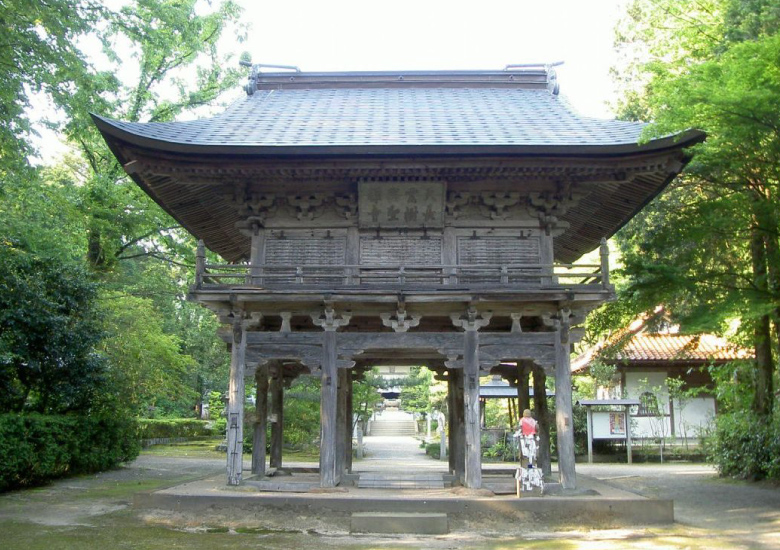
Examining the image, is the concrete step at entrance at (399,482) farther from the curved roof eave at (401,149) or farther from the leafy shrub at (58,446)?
the leafy shrub at (58,446)

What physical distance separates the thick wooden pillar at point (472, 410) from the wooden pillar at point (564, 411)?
4.98 ft

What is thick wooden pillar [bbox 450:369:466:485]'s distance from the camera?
14.5 metres

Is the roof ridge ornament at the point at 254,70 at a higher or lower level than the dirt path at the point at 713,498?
higher

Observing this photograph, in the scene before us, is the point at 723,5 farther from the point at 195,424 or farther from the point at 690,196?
the point at 195,424

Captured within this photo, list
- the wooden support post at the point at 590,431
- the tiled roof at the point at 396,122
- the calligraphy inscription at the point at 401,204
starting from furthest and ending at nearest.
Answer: the wooden support post at the point at 590,431 < the calligraphy inscription at the point at 401,204 < the tiled roof at the point at 396,122

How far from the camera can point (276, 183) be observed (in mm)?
12984

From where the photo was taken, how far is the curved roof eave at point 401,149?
11734 mm

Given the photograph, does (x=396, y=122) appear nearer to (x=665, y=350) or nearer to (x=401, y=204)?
(x=401, y=204)

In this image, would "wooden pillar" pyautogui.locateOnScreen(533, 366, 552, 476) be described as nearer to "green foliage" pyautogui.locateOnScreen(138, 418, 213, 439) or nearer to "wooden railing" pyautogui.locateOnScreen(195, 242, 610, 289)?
"wooden railing" pyautogui.locateOnScreen(195, 242, 610, 289)

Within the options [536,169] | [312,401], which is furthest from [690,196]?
[312,401]

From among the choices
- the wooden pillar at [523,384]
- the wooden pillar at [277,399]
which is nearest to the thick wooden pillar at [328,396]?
the wooden pillar at [277,399]

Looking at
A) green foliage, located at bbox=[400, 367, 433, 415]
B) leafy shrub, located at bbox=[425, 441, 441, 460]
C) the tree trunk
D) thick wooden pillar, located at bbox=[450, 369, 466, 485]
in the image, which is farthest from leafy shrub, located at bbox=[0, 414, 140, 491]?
the tree trunk

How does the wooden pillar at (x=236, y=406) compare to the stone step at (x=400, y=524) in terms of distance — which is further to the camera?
the wooden pillar at (x=236, y=406)

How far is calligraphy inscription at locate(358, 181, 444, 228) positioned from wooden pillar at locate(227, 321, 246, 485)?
3308 mm
